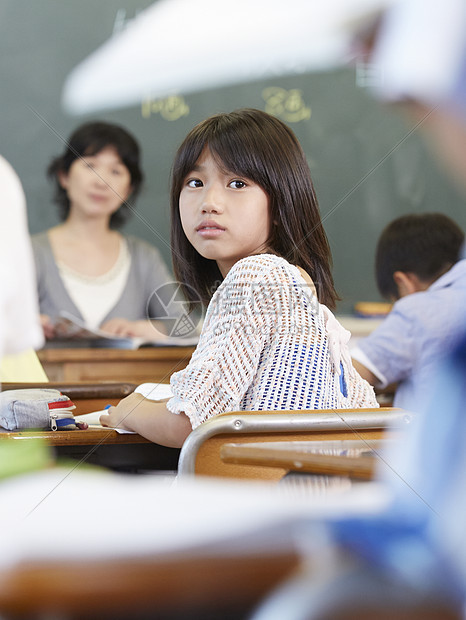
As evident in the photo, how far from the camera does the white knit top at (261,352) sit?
0.38 m

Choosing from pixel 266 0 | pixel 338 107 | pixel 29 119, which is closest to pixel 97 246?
pixel 266 0

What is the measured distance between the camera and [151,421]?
405 mm

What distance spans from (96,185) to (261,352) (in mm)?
491

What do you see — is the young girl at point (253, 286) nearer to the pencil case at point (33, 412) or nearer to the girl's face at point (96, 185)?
the pencil case at point (33, 412)

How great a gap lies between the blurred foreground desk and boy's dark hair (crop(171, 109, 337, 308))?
135mm

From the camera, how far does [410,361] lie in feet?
2.48

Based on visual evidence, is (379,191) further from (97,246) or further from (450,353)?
(450,353)

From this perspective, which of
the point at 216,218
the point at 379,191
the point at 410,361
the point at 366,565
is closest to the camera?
the point at 366,565

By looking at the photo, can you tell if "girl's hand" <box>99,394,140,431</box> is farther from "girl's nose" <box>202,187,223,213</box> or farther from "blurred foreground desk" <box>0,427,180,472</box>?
"girl's nose" <box>202,187,223,213</box>

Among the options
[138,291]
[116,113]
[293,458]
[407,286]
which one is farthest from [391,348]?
[116,113]

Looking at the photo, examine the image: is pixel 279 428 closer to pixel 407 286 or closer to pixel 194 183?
pixel 194 183

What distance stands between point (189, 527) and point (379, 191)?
5.96ft

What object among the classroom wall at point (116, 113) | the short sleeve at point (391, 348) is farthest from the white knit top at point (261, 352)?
the classroom wall at point (116, 113)

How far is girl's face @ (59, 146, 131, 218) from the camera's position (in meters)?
0.83
